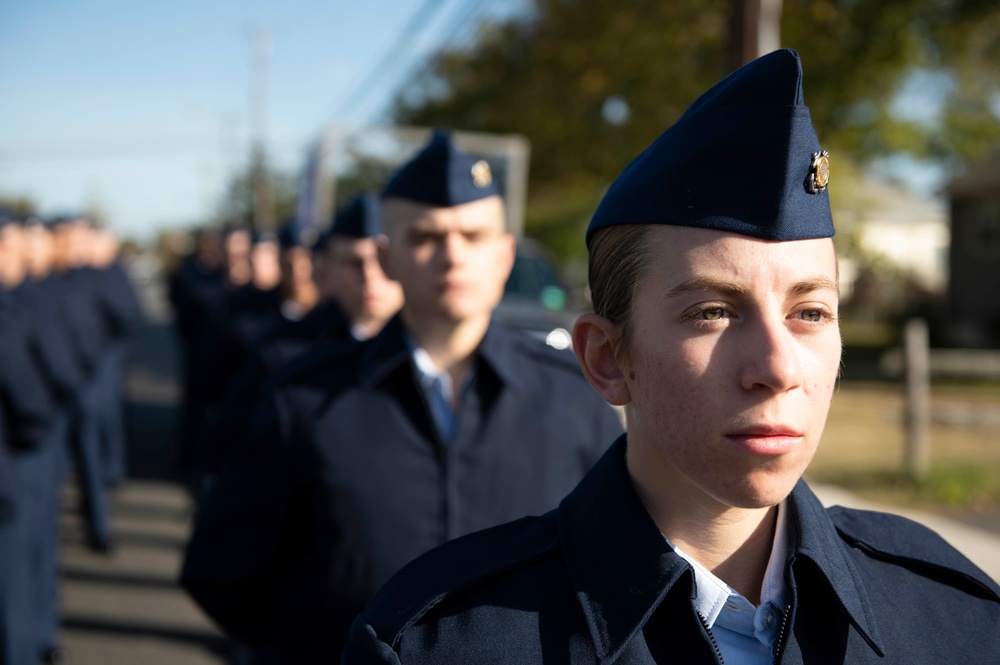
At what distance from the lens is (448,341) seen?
322 centimetres

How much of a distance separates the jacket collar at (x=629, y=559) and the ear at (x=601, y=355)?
12 centimetres

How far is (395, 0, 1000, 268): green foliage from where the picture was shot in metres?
16.5

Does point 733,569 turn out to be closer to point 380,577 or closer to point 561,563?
point 561,563

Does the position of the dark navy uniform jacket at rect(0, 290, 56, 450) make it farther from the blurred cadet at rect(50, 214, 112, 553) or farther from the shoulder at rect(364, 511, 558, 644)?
the shoulder at rect(364, 511, 558, 644)

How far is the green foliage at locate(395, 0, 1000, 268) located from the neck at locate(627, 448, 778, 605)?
12988mm

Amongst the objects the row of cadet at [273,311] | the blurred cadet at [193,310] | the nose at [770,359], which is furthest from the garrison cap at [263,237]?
the nose at [770,359]

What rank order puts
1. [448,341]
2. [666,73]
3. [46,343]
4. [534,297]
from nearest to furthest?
[448,341]
[46,343]
[534,297]
[666,73]

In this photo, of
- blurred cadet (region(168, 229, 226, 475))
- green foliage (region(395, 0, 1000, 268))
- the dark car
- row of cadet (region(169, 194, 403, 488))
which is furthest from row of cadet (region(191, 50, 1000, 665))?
green foliage (region(395, 0, 1000, 268))

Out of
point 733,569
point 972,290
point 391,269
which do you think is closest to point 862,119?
point 972,290

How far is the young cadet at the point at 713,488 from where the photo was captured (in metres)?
1.44

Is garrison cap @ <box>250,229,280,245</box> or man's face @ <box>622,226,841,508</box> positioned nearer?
man's face @ <box>622,226,841,508</box>

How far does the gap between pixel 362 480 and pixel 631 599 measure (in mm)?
1459

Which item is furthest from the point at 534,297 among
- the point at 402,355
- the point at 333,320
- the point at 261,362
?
the point at 402,355

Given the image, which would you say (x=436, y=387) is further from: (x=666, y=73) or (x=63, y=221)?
(x=666, y=73)
